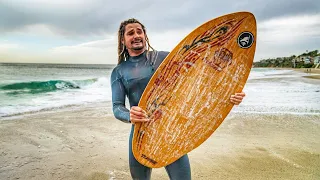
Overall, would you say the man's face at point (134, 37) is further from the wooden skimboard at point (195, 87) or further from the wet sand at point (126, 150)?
the wet sand at point (126, 150)

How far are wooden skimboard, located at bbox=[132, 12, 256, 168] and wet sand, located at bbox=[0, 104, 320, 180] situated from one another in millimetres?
1515

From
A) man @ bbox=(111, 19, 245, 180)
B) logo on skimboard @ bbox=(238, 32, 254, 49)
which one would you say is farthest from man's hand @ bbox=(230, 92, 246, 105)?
logo on skimboard @ bbox=(238, 32, 254, 49)

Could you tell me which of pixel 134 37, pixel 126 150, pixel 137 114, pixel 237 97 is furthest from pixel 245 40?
pixel 126 150

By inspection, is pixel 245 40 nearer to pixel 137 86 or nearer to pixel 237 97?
pixel 237 97

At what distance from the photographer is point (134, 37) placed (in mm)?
1955

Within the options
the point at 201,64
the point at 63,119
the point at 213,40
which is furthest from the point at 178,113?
the point at 63,119

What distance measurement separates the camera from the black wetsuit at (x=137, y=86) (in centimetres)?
196

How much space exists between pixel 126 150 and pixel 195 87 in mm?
2615

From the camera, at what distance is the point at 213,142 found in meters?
4.58

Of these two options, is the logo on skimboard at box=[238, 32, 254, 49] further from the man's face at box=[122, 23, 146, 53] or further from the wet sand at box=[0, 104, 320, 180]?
the wet sand at box=[0, 104, 320, 180]

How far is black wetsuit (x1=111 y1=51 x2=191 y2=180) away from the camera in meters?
1.96

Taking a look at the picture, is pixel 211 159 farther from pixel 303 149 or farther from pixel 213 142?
pixel 303 149

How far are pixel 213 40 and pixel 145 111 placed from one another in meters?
0.77

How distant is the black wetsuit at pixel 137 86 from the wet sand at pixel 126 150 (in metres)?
1.43
